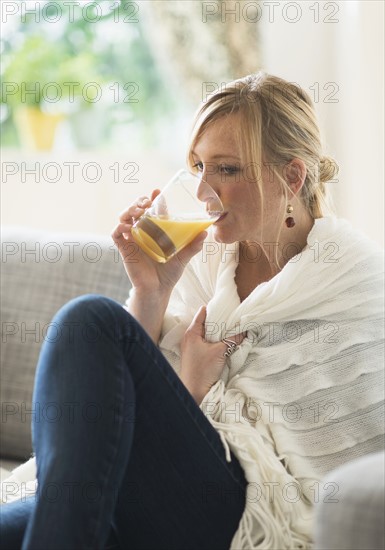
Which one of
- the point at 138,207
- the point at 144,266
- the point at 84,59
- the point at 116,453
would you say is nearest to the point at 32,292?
the point at 144,266

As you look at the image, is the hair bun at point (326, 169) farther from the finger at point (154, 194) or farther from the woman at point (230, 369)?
the finger at point (154, 194)

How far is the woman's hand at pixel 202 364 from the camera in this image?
5.27 ft

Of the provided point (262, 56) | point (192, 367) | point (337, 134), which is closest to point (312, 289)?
point (192, 367)

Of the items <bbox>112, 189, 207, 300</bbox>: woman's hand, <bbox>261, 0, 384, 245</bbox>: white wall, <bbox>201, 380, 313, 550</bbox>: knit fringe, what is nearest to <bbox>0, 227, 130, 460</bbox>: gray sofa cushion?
<bbox>112, 189, 207, 300</bbox>: woman's hand

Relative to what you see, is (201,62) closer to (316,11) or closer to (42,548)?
(316,11)

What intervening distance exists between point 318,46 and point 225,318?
1.89 meters

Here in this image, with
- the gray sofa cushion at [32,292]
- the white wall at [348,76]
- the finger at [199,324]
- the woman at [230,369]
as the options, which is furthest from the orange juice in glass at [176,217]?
the white wall at [348,76]

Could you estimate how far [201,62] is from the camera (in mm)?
3383

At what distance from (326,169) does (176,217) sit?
15.5 inches

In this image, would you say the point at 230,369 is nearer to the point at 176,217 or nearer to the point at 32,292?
the point at 176,217

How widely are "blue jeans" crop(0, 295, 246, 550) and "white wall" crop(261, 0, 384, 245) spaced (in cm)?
162

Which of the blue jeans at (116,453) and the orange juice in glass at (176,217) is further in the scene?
the orange juice in glass at (176,217)

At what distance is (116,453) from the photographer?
1.27 meters

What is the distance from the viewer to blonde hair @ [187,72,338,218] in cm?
164
